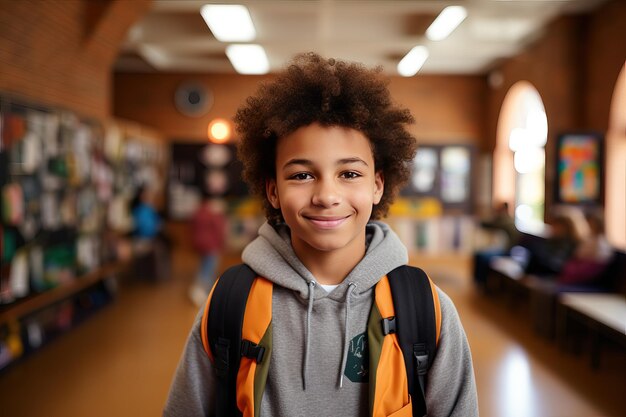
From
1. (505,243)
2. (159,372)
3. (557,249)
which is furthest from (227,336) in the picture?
(505,243)

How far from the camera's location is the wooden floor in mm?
3180

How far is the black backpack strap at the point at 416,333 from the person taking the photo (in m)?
1.13

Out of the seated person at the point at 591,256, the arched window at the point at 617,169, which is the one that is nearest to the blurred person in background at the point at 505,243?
the arched window at the point at 617,169

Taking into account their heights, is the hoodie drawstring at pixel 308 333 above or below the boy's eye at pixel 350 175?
below

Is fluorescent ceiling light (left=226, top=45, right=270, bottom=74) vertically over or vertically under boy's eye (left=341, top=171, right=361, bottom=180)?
over

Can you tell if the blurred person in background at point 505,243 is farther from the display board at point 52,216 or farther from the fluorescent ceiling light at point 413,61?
the display board at point 52,216

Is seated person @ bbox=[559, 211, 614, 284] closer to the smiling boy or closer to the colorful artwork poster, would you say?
the colorful artwork poster

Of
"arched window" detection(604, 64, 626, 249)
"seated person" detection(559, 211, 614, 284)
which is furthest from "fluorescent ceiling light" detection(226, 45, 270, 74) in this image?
"seated person" detection(559, 211, 614, 284)

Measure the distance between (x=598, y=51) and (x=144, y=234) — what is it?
5.66 m

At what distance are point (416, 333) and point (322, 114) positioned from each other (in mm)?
511

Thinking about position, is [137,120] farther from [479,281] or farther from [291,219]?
[291,219]

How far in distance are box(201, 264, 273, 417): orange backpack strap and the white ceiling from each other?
2588 mm

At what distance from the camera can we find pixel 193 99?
9.16m

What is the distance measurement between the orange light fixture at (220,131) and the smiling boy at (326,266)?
8.04 metres
